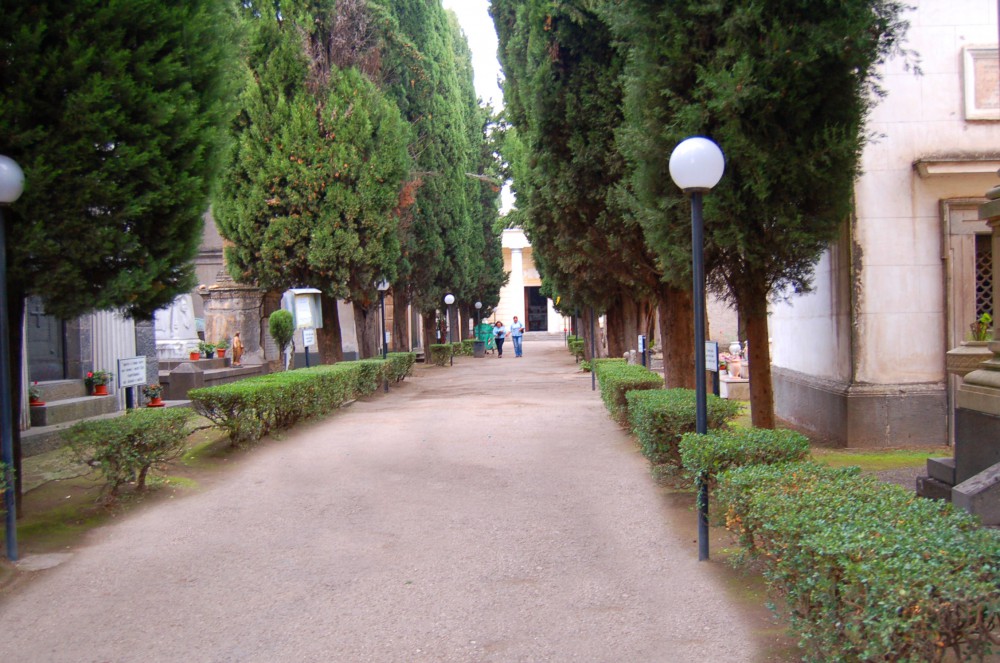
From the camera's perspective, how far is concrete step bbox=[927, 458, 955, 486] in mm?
5621

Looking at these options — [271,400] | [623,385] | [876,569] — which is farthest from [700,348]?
[271,400]

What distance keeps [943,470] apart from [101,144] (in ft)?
21.7

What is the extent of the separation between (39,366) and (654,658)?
1061 centimetres

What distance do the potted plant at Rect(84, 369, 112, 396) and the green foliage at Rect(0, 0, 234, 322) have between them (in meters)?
6.21

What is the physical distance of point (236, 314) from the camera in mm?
20406

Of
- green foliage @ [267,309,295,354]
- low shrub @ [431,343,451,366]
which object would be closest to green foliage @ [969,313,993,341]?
green foliage @ [267,309,295,354]

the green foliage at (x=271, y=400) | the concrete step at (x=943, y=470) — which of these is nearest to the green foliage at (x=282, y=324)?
the green foliage at (x=271, y=400)

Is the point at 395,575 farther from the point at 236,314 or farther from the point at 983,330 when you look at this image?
the point at 236,314

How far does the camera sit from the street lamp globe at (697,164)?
17.6ft

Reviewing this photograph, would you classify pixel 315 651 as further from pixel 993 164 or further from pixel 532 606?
pixel 993 164

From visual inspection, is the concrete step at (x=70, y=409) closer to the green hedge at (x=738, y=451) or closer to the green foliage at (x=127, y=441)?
the green foliage at (x=127, y=441)

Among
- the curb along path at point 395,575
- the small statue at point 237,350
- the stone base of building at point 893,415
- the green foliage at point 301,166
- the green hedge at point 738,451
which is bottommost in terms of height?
the curb along path at point 395,575

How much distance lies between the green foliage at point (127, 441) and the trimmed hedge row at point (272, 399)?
1.91m

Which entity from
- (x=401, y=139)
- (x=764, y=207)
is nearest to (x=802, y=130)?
(x=764, y=207)
